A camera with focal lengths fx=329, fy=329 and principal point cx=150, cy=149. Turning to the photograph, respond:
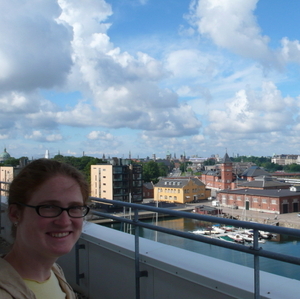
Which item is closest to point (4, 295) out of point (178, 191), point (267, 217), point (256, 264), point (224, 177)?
point (256, 264)

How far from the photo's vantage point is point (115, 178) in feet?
129

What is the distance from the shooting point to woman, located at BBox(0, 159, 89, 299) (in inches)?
41.0

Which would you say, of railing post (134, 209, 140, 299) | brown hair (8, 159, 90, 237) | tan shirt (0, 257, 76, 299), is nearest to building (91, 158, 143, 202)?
railing post (134, 209, 140, 299)

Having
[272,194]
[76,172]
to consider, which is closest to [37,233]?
[76,172]

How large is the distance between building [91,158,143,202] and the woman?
3663 centimetres

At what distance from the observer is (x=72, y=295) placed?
1.22m

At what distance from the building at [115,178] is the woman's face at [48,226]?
36658 millimetres

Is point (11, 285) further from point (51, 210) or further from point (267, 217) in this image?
point (267, 217)

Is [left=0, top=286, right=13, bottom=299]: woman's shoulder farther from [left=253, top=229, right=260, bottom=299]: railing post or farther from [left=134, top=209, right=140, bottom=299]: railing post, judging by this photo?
[left=134, top=209, right=140, bottom=299]: railing post

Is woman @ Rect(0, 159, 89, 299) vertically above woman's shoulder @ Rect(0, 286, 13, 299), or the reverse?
woman @ Rect(0, 159, 89, 299)

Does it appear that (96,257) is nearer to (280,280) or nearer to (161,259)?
(161,259)

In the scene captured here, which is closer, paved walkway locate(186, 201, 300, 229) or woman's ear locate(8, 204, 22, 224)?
woman's ear locate(8, 204, 22, 224)

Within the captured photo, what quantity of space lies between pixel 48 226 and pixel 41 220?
3 centimetres

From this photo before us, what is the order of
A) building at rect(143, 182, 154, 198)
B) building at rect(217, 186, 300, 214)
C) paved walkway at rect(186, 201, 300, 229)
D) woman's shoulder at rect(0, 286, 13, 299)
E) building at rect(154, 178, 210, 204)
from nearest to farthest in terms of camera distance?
woman's shoulder at rect(0, 286, 13, 299) → paved walkway at rect(186, 201, 300, 229) → building at rect(217, 186, 300, 214) → building at rect(154, 178, 210, 204) → building at rect(143, 182, 154, 198)
